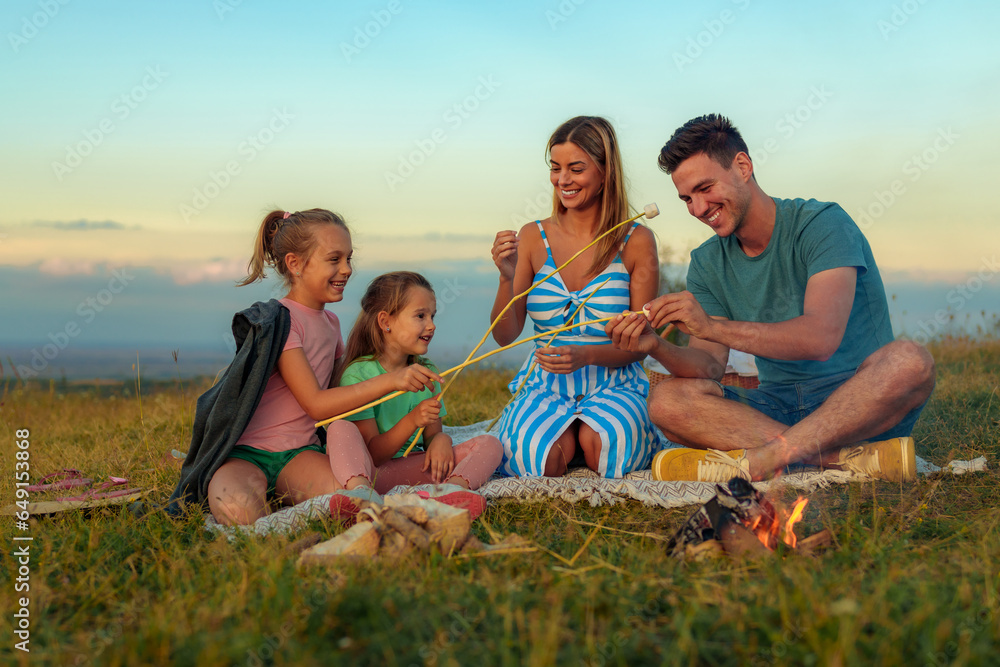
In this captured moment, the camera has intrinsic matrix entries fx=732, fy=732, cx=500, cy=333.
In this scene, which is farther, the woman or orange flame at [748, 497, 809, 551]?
the woman

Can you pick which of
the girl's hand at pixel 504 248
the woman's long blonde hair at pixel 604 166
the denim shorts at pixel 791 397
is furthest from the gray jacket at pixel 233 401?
the denim shorts at pixel 791 397

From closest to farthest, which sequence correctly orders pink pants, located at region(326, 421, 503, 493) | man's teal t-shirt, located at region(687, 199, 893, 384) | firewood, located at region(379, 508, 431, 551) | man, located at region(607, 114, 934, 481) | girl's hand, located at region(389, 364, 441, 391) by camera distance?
firewood, located at region(379, 508, 431, 551) < girl's hand, located at region(389, 364, 441, 391) < pink pants, located at region(326, 421, 503, 493) < man, located at region(607, 114, 934, 481) < man's teal t-shirt, located at region(687, 199, 893, 384)

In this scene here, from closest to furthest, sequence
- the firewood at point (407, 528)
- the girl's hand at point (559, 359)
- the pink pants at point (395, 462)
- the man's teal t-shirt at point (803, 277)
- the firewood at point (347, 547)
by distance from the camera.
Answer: the firewood at point (347, 547), the firewood at point (407, 528), the pink pants at point (395, 462), the girl's hand at point (559, 359), the man's teal t-shirt at point (803, 277)

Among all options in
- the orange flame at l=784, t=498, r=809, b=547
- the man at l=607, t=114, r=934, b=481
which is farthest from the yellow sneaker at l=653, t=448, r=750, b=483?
the orange flame at l=784, t=498, r=809, b=547

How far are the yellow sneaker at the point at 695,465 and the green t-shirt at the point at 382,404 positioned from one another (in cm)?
117

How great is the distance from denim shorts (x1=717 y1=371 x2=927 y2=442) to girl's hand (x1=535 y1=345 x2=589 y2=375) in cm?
86

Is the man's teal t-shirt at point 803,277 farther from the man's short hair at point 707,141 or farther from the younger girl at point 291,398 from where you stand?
the younger girl at point 291,398

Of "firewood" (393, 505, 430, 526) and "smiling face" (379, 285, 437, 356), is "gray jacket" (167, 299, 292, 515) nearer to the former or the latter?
"smiling face" (379, 285, 437, 356)

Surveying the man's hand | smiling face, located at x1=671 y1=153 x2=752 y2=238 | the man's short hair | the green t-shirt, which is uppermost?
the man's short hair

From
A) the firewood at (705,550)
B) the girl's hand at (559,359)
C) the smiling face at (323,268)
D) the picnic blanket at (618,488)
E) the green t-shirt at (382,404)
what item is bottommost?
the picnic blanket at (618,488)

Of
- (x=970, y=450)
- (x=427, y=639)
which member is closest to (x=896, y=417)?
(x=970, y=450)

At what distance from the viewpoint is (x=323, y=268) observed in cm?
373

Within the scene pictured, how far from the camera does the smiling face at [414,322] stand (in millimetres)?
3803

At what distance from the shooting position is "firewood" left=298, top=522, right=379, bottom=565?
2.34 meters
